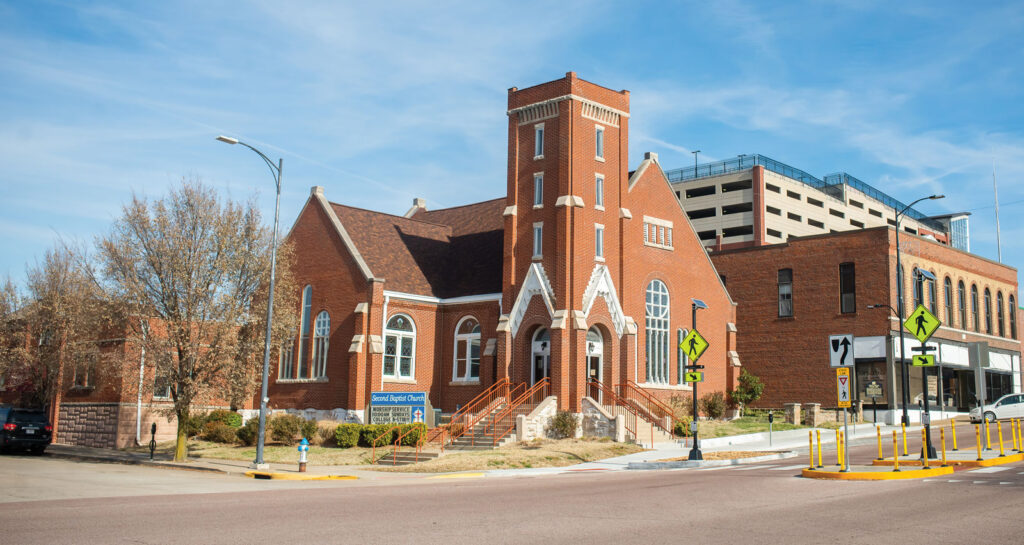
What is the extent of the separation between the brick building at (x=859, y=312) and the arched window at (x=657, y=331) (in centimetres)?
1290

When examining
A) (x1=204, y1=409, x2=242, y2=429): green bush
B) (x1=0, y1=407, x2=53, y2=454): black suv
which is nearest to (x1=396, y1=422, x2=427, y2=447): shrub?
(x1=204, y1=409, x2=242, y2=429): green bush

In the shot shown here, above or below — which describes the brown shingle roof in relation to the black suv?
above

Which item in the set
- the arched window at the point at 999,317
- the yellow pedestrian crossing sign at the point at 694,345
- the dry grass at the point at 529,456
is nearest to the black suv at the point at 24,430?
the dry grass at the point at 529,456

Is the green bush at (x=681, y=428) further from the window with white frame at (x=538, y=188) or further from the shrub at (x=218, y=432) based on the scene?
the shrub at (x=218, y=432)

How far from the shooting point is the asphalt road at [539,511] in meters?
10.8

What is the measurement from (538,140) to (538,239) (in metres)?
4.24

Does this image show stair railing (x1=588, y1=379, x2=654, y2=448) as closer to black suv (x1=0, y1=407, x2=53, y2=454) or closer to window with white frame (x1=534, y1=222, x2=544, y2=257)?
window with white frame (x1=534, y1=222, x2=544, y2=257)

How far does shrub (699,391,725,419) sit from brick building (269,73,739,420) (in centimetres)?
120

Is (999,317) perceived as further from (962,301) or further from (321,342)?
(321,342)

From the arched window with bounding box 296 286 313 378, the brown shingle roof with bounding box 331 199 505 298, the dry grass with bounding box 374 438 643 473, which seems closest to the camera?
the dry grass with bounding box 374 438 643 473

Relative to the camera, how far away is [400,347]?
37000 millimetres

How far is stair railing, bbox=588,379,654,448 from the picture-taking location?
31.2 meters

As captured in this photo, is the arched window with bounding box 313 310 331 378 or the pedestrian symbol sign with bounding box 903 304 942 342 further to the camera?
the arched window with bounding box 313 310 331 378

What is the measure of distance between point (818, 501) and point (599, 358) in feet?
68.8
